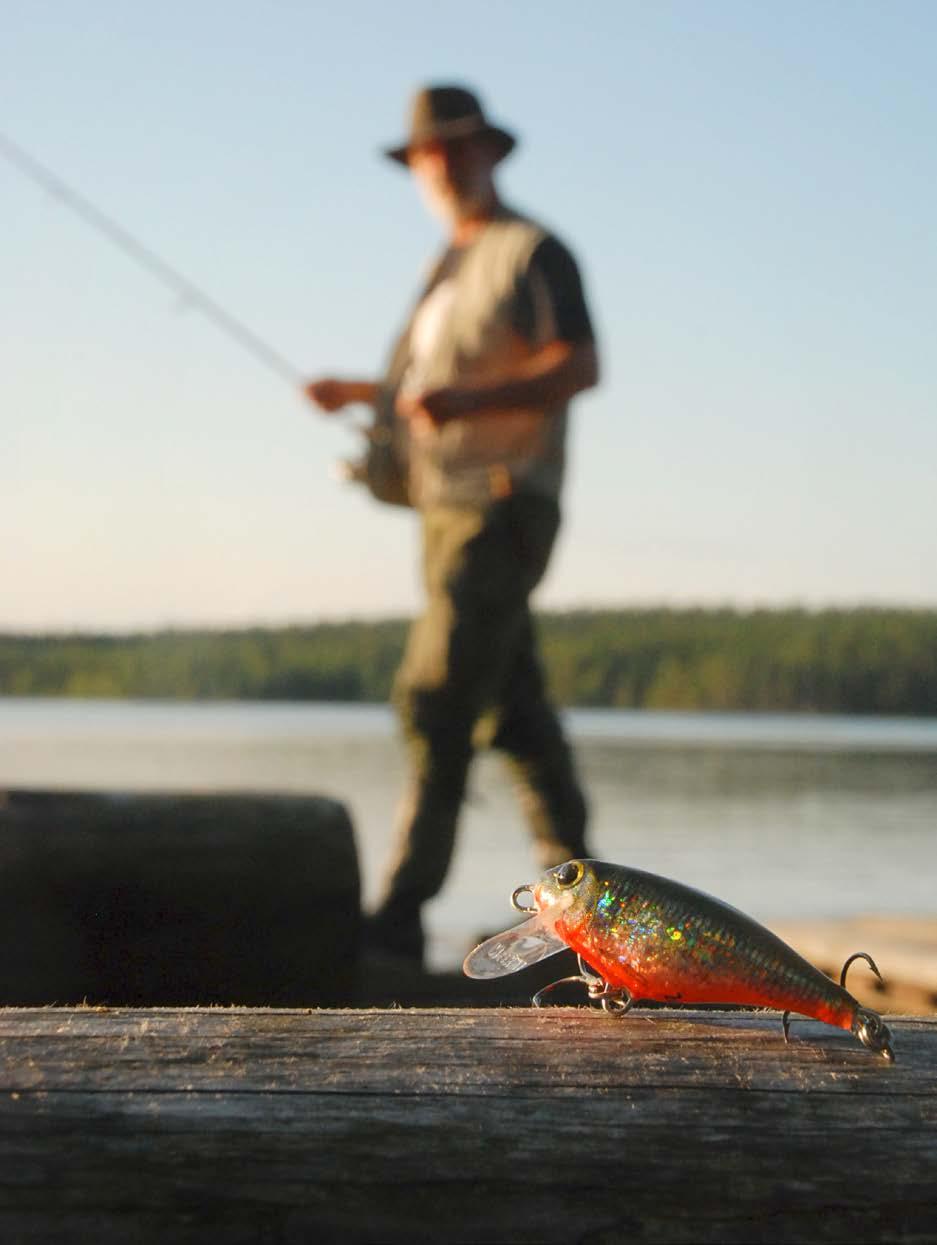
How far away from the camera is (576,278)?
491cm

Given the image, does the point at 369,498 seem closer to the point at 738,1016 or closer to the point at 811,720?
the point at 738,1016

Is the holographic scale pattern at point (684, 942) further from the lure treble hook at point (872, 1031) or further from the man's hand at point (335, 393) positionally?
the man's hand at point (335, 393)

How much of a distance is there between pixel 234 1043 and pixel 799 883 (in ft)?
25.5

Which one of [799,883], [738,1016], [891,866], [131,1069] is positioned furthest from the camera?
[891,866]

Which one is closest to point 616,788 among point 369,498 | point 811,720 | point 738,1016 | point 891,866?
point 891,866

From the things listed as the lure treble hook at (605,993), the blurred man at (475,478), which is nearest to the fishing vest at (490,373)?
the blurred man at (475,478)

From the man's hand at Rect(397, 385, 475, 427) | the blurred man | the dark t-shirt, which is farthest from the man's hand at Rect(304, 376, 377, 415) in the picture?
the dark t-shirt

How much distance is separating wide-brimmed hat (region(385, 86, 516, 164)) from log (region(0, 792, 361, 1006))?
215 cm

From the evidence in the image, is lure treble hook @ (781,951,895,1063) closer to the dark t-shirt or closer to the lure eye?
the lure eye

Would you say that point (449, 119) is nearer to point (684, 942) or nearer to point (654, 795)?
point (684, 942)

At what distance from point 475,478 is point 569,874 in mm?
3401

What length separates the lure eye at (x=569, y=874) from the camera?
5.55 ft

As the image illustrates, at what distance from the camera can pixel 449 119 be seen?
5.19 metres

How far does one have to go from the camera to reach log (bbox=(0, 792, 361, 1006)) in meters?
3.71
